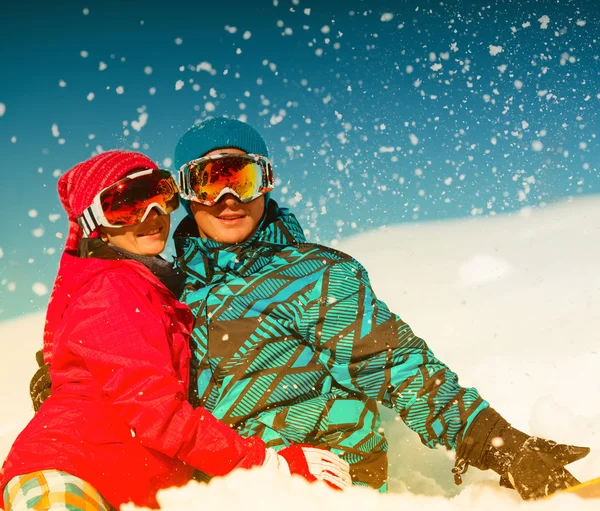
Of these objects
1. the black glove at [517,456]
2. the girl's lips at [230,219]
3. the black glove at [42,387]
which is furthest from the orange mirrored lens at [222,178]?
the black glove at [517,456]

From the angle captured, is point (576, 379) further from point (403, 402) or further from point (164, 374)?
point (164, 374)

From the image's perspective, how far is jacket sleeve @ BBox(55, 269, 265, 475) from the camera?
6.02ft

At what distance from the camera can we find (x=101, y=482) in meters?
1.88

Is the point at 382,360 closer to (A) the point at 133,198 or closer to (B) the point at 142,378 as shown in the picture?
(B) the point at 142,378

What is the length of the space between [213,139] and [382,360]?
1.42m

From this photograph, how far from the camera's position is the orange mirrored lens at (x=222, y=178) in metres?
2.52

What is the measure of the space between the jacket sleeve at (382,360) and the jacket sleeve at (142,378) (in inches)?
24.2

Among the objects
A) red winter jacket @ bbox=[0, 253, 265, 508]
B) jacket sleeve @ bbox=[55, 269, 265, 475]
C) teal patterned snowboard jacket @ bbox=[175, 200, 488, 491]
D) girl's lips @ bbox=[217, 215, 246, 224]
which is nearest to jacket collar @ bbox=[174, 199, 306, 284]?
teal patterned snowboard jacket @ bbox=[175, 200, 488, 491]

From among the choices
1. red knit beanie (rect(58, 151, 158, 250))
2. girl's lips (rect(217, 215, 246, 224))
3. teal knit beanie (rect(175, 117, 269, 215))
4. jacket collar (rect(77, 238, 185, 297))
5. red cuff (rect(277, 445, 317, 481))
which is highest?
teal knit beanie (rect(175, 117, 269, 215))

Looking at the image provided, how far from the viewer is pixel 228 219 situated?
101 inches

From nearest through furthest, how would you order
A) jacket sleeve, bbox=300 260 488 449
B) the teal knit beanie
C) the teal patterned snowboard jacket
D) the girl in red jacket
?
the girl in red jacket → jacket sleeve, bbox=300 260 488 449 → the teal patterned snowboard jacket → the teal knit beanie

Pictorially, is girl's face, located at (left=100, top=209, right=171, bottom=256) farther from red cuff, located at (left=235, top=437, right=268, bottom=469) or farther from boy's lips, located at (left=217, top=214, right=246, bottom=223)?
red cuff, located at (left=235, top=437, right=268, bottom=469)

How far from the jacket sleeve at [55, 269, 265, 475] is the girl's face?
0.42 metres

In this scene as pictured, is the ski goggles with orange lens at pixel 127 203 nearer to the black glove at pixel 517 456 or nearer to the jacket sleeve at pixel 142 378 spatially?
the jacket sleeve at pixel 142 378
